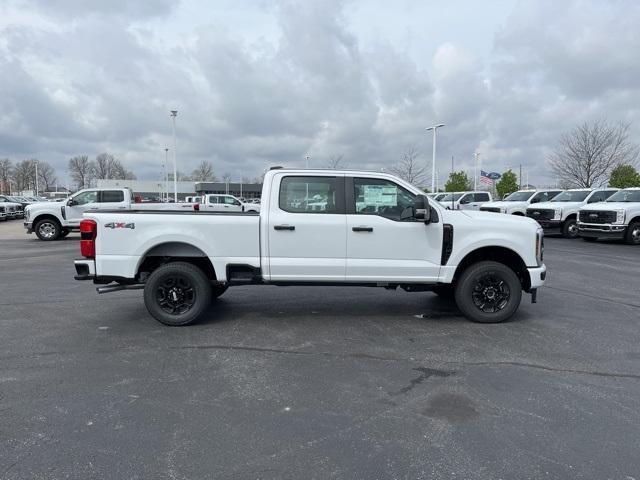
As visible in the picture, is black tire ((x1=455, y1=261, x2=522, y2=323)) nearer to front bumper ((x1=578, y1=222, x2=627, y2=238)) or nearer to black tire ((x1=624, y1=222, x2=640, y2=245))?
front bumper ((x1=578, y1=222, x2=627, y2=238))

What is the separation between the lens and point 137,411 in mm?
3676

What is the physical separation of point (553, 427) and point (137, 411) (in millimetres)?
3176

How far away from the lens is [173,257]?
6082 millimetres

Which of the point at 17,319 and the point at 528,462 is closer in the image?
the point at 528,462

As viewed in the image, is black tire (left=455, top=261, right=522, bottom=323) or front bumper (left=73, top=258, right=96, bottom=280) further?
black tire (left=455, top=261, right=522, bottom=323)

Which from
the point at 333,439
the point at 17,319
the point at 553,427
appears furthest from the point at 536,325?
the point at 17,319

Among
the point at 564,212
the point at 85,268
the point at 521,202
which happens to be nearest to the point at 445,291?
the point at 85,268

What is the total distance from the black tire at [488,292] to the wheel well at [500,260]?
0.18 m

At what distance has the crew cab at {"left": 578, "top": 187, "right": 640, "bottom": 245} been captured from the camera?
53.9 feet

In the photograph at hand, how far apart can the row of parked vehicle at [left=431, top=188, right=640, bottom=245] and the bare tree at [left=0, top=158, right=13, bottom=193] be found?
11773cm

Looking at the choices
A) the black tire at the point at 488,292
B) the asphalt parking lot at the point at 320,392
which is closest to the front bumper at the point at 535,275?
the black tire at the point at 488,292

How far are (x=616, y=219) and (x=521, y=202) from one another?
6.04 metres

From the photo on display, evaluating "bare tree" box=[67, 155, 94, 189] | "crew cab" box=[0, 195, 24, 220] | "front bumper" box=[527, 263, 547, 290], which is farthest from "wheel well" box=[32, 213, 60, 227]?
"bare tree" box=[67, 155, 94, 189]

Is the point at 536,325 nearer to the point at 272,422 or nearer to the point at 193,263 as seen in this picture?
the point at 272,422
